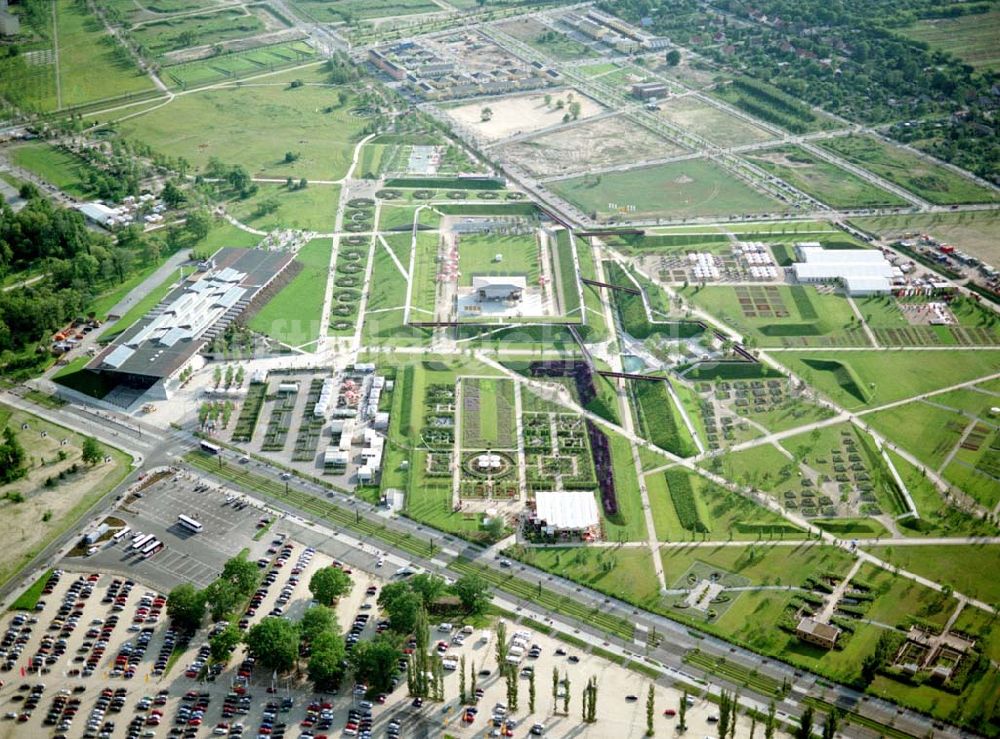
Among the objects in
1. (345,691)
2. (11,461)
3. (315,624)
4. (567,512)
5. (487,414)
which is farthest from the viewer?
(487,414)

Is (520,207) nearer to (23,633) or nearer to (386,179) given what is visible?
(386,179)

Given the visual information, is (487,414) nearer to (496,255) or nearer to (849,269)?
(496,255)

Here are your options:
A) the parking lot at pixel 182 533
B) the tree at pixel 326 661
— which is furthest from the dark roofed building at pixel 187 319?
the tree at pixel 326 661

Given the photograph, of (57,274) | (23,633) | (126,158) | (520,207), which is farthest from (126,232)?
(23,633)

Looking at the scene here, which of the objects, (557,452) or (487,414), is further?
(487,414)

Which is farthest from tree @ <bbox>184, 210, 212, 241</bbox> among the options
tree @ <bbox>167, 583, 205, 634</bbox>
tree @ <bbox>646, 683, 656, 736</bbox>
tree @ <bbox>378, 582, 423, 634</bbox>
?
tree @ <bbox>646, 683, 656, 736</bbox>

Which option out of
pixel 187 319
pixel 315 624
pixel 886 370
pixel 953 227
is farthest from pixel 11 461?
pixel 953 227
